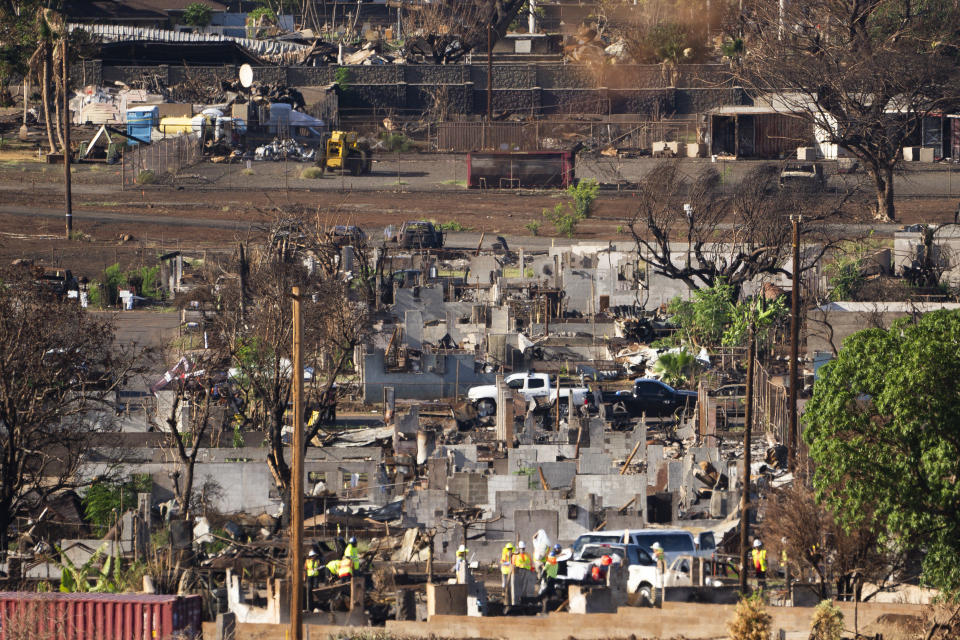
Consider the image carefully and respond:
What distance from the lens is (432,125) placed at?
7956 cm

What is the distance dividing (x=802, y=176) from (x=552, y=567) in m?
45.4

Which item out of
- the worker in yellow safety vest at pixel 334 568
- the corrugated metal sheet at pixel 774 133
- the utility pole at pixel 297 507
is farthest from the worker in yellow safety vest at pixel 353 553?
the corrugated metal sheet at pixel 774 133

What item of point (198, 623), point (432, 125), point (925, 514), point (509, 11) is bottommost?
point (198, 623)

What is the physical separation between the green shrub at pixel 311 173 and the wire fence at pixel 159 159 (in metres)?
5.43

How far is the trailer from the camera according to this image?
69250mm

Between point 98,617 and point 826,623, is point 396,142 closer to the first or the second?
point 98,617

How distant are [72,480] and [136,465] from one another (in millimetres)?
1210

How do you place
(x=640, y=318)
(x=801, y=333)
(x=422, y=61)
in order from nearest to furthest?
(x=801, y=333)
(x=640, y=318)
(x=422, y=61)

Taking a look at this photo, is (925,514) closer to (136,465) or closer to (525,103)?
(136,465)

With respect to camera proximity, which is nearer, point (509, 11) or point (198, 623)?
point (198, 623)

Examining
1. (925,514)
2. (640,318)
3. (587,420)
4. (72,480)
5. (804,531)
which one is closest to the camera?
(925,514)

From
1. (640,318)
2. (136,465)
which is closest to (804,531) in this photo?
(136,465)

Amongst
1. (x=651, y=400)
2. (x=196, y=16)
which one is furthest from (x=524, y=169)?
(x=196, y=16)

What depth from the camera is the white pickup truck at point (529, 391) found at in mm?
36250
